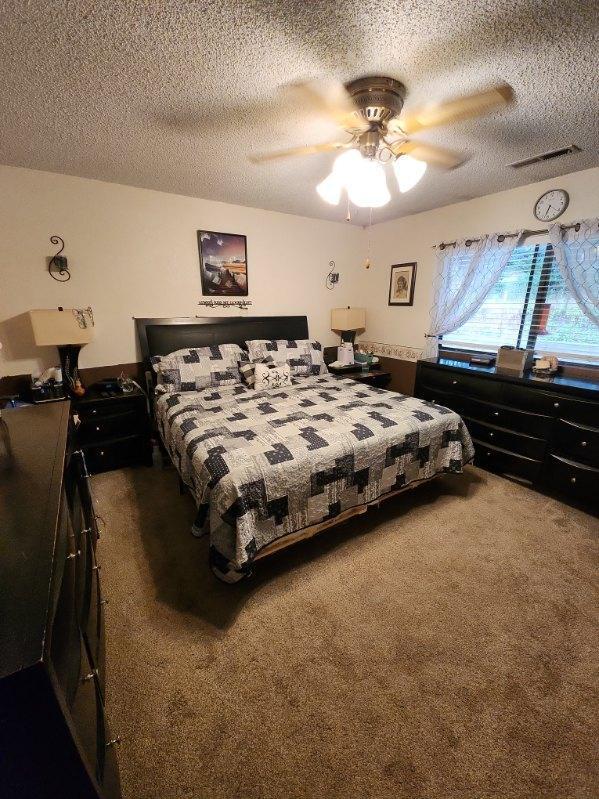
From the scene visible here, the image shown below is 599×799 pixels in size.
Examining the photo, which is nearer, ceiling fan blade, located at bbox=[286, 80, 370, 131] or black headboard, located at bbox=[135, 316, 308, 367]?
ceiling fan blade, located at bbox=[286, 80, 370, 131]

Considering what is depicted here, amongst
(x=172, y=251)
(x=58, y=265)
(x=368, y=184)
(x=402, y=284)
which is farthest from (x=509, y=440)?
(x=58, y=265)

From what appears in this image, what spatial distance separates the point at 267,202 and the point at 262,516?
3.03 metres

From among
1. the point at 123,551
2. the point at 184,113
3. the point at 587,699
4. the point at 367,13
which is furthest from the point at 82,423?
the point at 587,699

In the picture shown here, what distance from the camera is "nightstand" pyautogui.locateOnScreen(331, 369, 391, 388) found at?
148 inches

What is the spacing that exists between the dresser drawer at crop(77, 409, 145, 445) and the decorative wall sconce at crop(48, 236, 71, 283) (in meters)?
1.22

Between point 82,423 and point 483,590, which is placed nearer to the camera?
point 483,590

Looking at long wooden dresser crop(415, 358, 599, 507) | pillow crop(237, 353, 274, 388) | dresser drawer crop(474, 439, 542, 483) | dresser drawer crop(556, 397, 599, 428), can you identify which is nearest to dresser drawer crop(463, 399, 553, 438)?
long wooden dresser crop(415, 358, 599, 507)

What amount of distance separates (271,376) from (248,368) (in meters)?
0.25

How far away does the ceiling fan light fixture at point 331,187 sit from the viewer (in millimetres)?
1725

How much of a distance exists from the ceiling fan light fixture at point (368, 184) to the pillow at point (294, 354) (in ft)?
6.06

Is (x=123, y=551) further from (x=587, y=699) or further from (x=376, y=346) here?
(x=376, y=346)

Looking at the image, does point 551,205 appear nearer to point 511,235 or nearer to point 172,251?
point 511,235

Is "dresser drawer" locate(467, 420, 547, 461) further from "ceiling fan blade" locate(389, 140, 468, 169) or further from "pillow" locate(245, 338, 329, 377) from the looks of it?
"ceiling fan blade" locate(389, 140, 468, 169)

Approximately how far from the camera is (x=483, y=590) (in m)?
1.76
